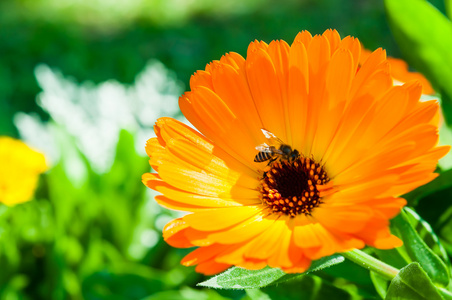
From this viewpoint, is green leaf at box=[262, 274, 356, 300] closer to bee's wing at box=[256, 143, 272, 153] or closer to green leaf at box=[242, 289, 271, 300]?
green leaf at box=[242, 289, 271, 300]

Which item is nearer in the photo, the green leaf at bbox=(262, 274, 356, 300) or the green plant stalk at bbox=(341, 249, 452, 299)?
the green plant stalk at bbox=(341, 249, 452, 299)

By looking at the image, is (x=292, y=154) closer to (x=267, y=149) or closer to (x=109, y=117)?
(x=267, y=149)

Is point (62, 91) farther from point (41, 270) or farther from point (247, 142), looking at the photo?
point (247, 142)

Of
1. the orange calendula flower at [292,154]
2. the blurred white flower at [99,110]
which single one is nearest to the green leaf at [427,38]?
the orange calendula flower at [292,154]

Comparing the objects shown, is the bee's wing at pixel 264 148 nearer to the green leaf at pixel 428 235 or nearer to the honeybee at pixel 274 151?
the honeybee at pixel 274 151

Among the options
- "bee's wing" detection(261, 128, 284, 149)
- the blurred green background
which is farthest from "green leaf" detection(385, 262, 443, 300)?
"bee's wing" detection(261, 128, 284, 149)

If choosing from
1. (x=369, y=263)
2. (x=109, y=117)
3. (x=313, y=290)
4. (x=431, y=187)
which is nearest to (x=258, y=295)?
(x=313, y=290)
